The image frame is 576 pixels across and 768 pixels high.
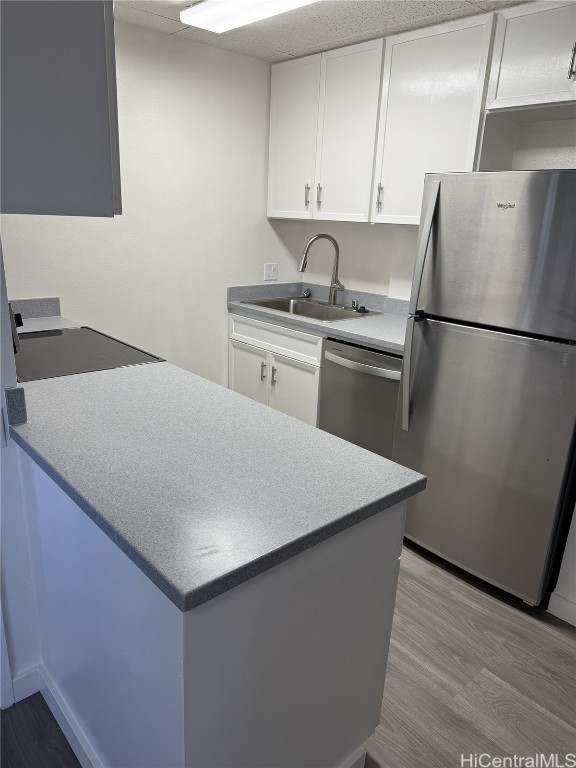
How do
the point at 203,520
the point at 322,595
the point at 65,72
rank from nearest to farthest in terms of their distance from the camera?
the point at 65,72
the point at 203,520
the point at 322,595

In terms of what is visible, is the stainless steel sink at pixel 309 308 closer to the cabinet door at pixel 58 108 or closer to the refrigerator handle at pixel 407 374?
the refrigerator handle at pixel 407 374

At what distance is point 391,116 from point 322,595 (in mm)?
2370

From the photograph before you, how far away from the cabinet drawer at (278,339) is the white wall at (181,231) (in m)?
0.14

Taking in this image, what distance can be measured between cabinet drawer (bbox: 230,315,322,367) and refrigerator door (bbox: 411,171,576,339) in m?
0.79

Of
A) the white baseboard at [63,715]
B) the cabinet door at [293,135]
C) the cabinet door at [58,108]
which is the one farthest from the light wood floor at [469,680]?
the cabinet door at [293,135]

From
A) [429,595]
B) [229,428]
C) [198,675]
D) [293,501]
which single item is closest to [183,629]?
[198,675]

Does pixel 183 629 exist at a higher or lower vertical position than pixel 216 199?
lower

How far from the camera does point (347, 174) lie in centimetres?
293

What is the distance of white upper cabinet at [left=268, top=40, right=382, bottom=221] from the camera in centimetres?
279

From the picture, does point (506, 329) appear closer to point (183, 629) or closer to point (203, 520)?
point (203, 520)

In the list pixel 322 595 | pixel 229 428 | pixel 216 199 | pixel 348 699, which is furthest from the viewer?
pixel 216 199

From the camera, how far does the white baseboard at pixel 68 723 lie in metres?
1.41

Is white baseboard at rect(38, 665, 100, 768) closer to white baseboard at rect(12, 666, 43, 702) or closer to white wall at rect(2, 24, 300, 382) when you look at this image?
white baseboard at rect(12, 666, 43, 702)

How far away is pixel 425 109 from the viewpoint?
8.25 ft
